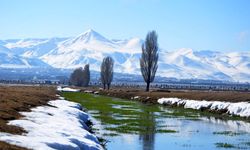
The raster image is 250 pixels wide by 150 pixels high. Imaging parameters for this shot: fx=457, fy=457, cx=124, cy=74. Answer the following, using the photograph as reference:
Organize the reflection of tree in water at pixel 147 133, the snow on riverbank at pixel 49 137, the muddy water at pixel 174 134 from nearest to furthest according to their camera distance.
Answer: the snow on riverbank at pixel 49 137 → the reflection of tree in water at pixel 147 133 → the muddy water at pixel 174 134

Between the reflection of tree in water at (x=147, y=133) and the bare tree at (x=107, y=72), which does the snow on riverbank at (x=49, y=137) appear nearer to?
the reflection of tree in water at (x=147, y=133)

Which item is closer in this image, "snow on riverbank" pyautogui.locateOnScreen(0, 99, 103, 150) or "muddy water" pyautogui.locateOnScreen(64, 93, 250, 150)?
"snow on riverbank" pyautogui.locateOnScreen(0, 99, 103, 150)

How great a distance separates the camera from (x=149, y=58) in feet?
326

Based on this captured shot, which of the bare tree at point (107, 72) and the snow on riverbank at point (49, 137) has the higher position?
the bare tree at point (107, 72)

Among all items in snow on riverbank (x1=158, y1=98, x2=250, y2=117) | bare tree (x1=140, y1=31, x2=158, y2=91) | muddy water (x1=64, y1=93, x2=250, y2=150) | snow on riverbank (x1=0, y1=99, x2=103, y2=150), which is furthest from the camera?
bare tree (x1=140, y1=31, x2=158, y2=91)

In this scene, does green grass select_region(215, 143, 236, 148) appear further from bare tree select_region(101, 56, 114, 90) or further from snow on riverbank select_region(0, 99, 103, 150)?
bare tree select_region(101, 56, 114, 90)

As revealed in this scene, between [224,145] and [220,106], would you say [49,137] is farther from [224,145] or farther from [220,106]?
[220,106]

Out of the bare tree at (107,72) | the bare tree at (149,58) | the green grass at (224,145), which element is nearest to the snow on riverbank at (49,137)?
the green grass at (224,145)

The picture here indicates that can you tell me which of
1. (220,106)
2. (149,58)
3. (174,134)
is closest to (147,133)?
(174,134)

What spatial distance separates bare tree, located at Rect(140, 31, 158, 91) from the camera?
98688 mm

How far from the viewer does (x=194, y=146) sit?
2616 centimetres

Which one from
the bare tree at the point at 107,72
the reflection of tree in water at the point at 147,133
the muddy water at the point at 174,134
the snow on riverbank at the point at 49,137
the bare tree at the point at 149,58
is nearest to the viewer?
the snow on riverbank at the point at 49,137

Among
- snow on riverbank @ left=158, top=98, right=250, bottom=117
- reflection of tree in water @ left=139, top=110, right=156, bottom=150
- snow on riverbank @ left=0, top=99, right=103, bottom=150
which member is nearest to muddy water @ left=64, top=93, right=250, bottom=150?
reflection of tree in water @ left=139, top=110, right=156, bottom=150

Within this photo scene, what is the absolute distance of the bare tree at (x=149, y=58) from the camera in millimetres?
98688
